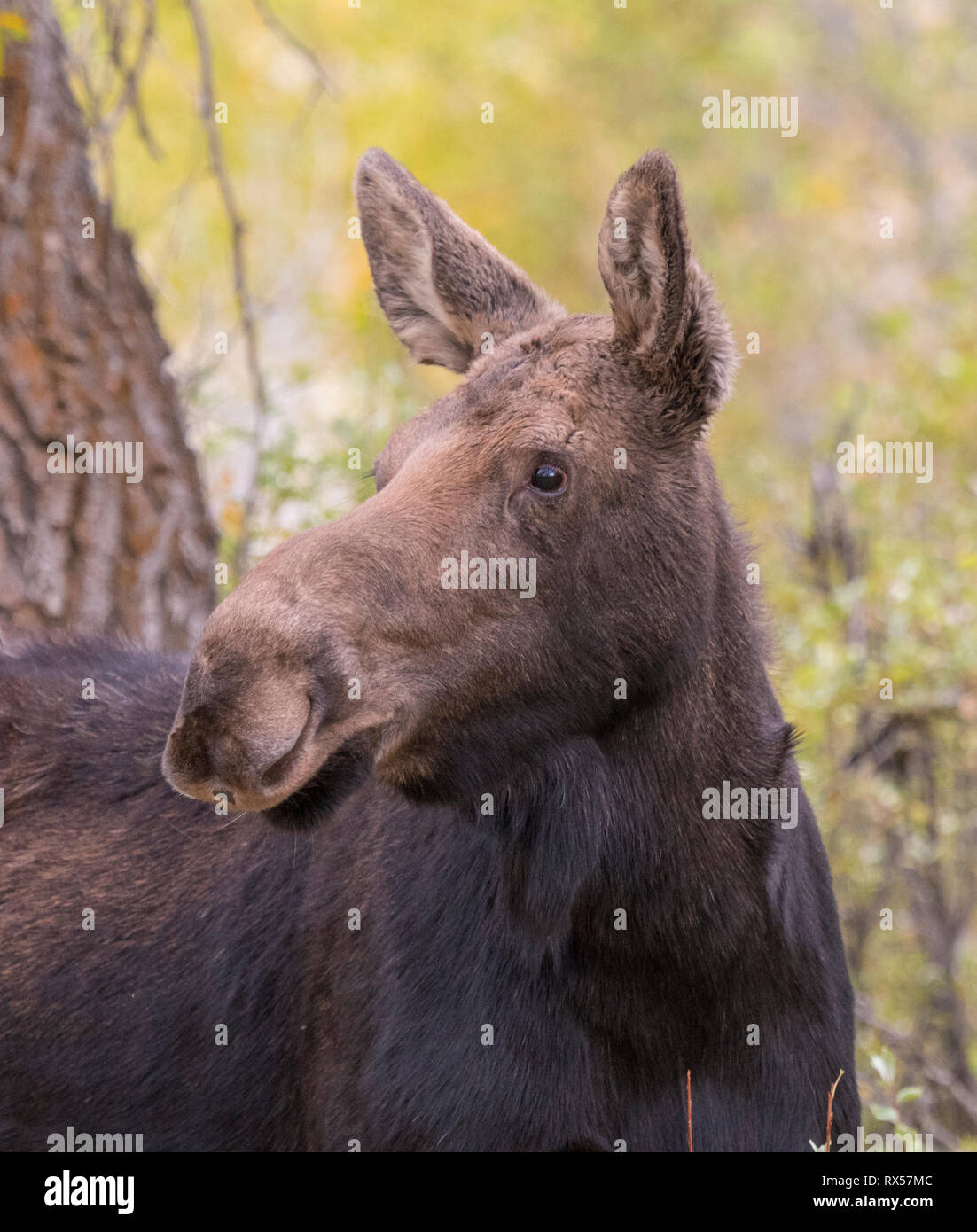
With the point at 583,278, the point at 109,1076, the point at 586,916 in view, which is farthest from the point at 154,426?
the point at 583,278

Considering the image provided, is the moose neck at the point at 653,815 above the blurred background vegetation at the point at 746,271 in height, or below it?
below

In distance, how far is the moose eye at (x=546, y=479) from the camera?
13.7ft

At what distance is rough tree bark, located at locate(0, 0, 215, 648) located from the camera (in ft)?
22.8

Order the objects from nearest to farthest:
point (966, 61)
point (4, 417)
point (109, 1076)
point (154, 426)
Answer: point (109, 1076)
point (4, 417)
point (154, 426)
point (966, 61)

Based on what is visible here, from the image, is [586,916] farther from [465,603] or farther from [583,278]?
[583,278]

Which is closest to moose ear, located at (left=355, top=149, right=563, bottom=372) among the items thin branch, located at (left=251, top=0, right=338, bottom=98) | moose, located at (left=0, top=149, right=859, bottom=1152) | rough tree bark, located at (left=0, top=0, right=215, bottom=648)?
moose, located at (left=0, top=149, right=859, bottom=1152)

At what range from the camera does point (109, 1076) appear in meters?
4.87

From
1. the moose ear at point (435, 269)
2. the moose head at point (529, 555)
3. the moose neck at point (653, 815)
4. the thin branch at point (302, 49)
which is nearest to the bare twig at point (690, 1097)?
the moose neck at point (653, 815)

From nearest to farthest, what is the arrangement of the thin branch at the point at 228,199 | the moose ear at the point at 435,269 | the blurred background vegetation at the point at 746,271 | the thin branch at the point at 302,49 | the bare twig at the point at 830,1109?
the bare twig at the point at 830,1109, the moose ear at the point at 435,269, the thin branch at the point at 228,199, the thin branch at the point at 302,49, the blurred background vegetation at the point at 746,271

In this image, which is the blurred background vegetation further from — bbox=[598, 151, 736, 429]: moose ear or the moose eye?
the moose eye

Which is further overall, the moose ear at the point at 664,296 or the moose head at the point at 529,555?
the moose ear at the point at 664,296

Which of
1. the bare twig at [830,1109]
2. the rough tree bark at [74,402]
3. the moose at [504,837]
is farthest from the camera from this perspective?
the rough tree bark at [74,402]

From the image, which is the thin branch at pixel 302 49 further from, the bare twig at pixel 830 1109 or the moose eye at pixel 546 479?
the bare twig at pixel 830 1109
